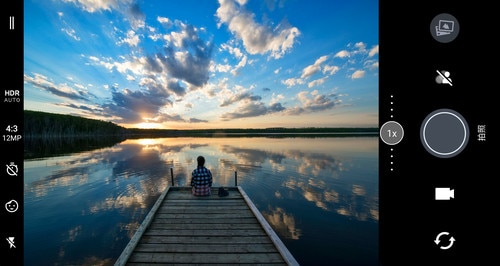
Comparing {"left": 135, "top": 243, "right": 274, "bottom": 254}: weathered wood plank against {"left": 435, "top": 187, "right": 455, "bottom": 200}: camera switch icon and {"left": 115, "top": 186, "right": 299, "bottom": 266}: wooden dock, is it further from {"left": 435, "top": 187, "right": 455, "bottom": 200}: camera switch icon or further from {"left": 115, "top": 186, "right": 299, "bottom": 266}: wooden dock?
{"left": 435, "top": 187, "right": 455, "bottom": 200}: camera switch icon

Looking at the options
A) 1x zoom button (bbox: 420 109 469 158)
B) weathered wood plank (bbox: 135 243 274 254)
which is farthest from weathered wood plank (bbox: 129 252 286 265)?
1x zoom button (bbox: 420 109 469 158)

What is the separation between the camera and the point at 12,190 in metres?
2.00

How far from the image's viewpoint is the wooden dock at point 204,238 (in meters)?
5.70

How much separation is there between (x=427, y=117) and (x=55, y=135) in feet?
610

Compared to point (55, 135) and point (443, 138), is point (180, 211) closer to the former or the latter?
point (443, 138)

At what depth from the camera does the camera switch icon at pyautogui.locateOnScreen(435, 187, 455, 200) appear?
147 cm

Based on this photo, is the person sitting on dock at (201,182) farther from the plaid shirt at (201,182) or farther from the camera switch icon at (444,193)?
the camera switch icon at (444,193)

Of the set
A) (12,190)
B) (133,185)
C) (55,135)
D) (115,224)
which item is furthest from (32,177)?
(55,135)

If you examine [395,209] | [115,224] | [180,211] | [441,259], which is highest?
[395,209]

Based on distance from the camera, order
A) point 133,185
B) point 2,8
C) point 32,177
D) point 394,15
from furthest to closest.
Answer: point 32,177 < point 133,185 < point 2,8 < point 394,15

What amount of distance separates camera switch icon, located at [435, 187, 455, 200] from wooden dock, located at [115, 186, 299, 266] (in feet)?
16.1

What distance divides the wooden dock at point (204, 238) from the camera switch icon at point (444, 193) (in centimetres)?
492

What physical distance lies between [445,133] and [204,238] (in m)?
7.07

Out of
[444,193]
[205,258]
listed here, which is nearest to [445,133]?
[444,193]
